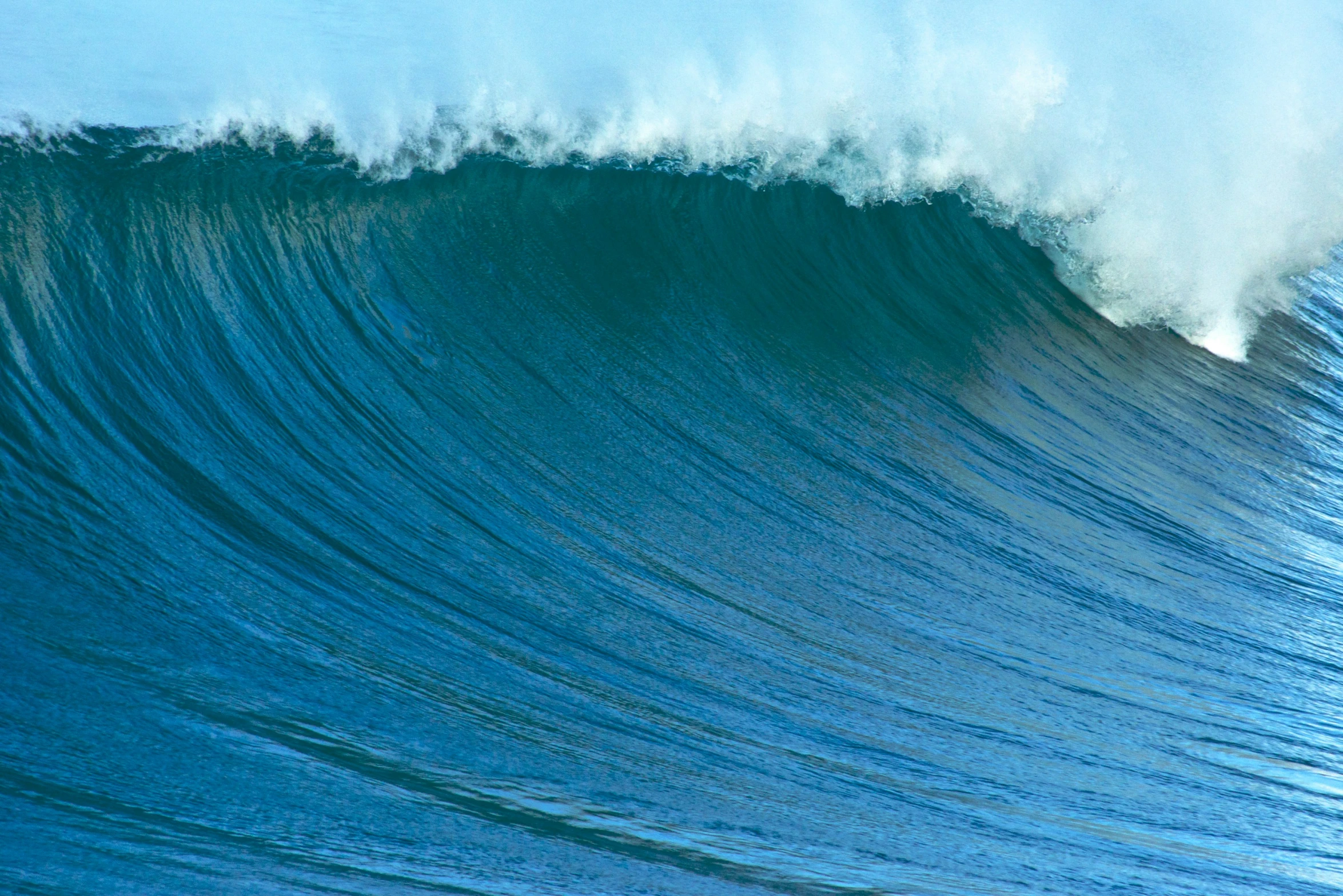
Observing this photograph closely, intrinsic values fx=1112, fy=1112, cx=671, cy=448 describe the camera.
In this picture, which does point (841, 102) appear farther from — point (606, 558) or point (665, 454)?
point (606, 558)

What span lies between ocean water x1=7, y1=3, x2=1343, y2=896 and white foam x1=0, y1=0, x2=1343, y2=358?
0.14 feet

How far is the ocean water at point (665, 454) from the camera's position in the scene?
3.72 meters

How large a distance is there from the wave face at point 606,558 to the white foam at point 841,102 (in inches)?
18.2

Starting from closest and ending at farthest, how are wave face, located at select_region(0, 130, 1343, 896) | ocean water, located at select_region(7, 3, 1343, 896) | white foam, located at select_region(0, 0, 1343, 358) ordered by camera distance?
wave face, located at select_region(0, 130, 1343, 896) < ocean water, located at select_region(7, 3, 1343, 896) < white foam, located at select_region(0, 0, 1343, 358)

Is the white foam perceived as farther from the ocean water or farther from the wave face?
the wave face

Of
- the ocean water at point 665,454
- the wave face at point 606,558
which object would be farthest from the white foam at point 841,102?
the wave face at point 606,558

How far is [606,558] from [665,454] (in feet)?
3.54

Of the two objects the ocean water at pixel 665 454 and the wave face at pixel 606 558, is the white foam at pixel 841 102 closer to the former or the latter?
the ocean water at pixel 665 454

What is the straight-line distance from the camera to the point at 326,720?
373 centimetres

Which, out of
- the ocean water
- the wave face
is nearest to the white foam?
the ocean water

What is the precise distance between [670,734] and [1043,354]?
5065 millimetres

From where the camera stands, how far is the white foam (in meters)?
7.61

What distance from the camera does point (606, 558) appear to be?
5027 millimetres

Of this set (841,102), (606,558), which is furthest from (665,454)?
(841,102)
